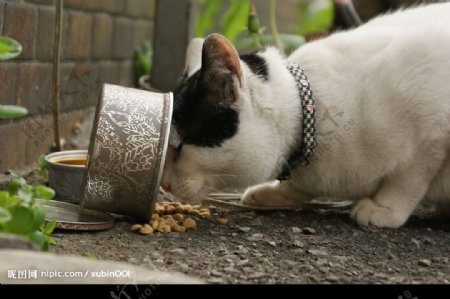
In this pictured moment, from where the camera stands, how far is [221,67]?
2.00 metres

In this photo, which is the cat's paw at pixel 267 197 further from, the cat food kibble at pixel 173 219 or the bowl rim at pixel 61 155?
the bowl rim at pixel 61 155

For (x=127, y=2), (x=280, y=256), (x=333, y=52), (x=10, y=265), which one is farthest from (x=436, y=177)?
(x=127, y=2)

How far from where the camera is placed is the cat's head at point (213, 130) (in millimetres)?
2021

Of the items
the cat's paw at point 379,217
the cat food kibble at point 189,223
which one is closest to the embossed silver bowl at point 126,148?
the cat food kibble at point 189,223

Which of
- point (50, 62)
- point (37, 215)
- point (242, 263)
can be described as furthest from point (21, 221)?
point (50, 62)

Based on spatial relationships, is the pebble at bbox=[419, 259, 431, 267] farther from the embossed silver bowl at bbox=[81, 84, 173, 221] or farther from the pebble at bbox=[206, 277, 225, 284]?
the embossed silver bowl at bbox=[81, 84, 173, 221]

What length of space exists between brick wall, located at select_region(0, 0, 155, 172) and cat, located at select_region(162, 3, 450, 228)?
718mm

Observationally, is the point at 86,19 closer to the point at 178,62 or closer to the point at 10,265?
the point at 178,62

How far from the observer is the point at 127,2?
13.3ft

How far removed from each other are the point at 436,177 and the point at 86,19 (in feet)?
6.22

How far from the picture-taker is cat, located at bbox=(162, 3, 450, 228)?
2.04m

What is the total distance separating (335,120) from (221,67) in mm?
440

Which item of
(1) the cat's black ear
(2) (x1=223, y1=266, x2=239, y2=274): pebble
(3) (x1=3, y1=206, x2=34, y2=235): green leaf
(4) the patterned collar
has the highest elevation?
(1) the cat's black ear

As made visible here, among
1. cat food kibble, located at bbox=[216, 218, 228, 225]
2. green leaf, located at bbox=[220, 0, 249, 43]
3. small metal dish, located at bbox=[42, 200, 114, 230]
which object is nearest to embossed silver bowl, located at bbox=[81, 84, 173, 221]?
small metal dish, located at bbox=[42, 200, 114, 230]
